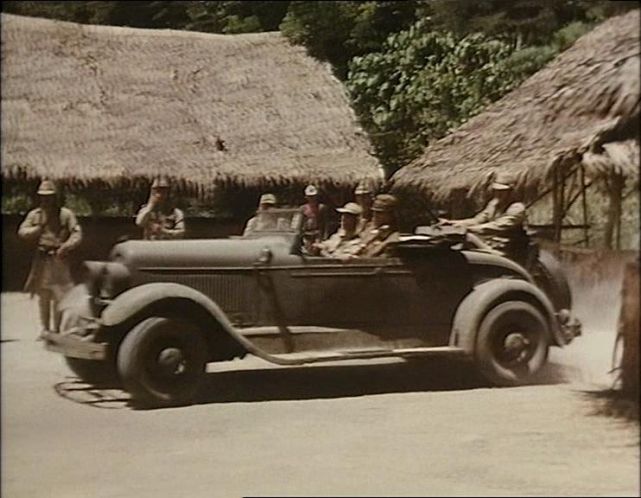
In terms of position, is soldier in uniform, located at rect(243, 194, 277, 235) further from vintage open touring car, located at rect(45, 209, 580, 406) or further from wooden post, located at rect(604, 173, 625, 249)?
wooden post, located at rect(604, 173, 625, 249)

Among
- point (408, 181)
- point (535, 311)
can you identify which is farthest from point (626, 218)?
point (408, 181)

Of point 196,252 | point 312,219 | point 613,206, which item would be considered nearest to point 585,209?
point 613,206

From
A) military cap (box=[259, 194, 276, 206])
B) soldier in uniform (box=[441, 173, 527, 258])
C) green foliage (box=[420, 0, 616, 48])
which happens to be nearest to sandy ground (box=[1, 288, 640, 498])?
soldier in uniform (box=[441, 173, 527, 258])

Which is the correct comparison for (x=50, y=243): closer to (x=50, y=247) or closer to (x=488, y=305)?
(x=50, y=247)

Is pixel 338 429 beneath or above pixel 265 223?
beneath

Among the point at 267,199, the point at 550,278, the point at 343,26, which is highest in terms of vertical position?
Answer: the point at 343,26

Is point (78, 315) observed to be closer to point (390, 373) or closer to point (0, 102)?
point (0, 102)
